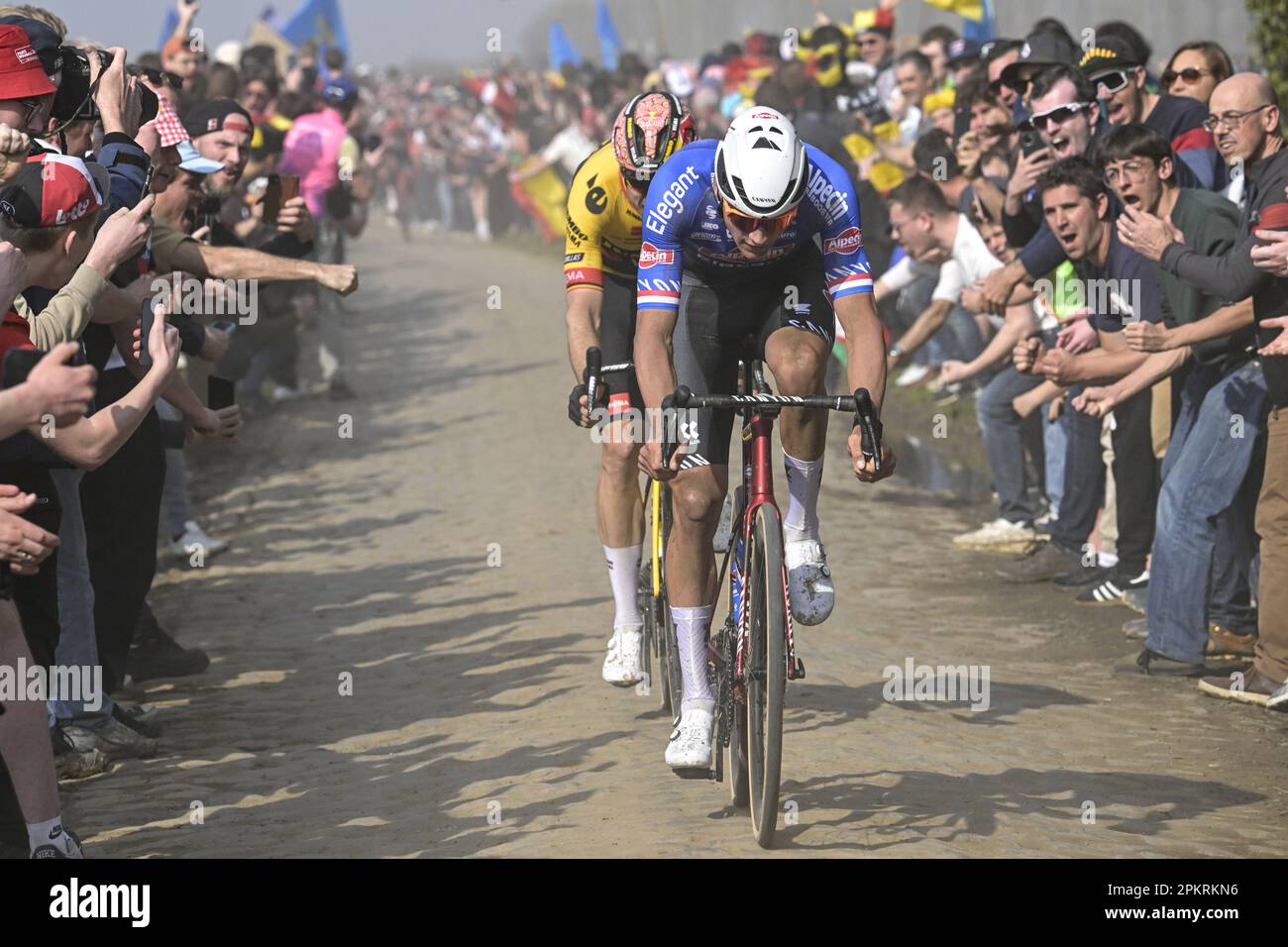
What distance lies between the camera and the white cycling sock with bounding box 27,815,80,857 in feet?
19.1

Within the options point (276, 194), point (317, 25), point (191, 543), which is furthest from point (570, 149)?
point (276, 194)

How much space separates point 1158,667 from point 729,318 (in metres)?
3.27

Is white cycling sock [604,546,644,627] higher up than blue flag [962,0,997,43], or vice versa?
blue flag [962,0,997,43]

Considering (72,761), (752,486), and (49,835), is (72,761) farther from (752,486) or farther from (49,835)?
(752,486)

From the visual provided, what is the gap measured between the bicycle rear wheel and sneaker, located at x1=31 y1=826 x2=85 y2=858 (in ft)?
7.21

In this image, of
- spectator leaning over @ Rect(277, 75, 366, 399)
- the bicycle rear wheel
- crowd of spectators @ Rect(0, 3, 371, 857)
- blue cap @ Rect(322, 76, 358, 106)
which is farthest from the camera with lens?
blue cap @ Rect(322, 76, 358, 106)

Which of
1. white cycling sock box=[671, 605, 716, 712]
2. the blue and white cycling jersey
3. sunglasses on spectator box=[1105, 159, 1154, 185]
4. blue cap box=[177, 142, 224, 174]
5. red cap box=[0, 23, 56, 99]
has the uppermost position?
red cap box=[0, 23, 56, 99]

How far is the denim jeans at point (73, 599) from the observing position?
7160 mm

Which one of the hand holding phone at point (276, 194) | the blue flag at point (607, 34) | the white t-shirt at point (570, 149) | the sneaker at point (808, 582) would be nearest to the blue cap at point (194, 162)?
the hand holding phone at point (276, 194)

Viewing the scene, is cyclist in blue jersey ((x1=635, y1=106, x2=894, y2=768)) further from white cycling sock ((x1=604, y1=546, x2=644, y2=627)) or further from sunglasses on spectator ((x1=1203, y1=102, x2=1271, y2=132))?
sunglasses on spectator ((x1=1203, y1=102, x2=1271, y2=132))

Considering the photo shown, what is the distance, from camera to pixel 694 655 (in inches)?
265

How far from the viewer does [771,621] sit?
609 centimetres
